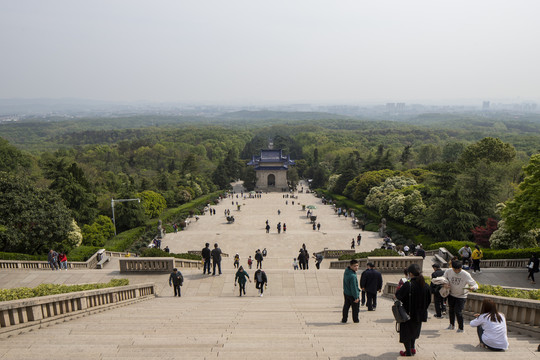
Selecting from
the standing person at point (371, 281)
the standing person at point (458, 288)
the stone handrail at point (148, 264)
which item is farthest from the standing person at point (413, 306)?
the stone handrail at point (148, 264)

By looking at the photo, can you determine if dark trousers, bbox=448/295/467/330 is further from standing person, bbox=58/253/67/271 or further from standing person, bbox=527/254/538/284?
standing person, bbox=58/253/67/271

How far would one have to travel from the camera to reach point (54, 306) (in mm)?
9125

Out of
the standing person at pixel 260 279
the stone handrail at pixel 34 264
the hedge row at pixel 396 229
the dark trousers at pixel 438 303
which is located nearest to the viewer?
the dark trousers at pixel 438 303

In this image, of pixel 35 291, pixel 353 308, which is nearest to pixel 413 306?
pixel 353 308

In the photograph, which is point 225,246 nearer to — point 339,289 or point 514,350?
point 339,289

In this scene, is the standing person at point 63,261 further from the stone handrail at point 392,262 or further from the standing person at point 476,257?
the standing person at point 476,257

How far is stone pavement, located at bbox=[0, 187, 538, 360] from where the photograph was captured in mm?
6445

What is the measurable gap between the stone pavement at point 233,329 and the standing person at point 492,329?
181mm

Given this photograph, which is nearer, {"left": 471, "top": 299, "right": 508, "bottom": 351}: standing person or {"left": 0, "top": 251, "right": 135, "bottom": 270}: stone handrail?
{"left": 471, "top": 299, "right": 508, "bottom": 351}: standing person

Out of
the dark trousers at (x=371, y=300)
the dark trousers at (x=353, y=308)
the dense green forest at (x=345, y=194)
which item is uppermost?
the dark trousers at (x=353, y=308)

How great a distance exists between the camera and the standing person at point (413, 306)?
21.0 ft

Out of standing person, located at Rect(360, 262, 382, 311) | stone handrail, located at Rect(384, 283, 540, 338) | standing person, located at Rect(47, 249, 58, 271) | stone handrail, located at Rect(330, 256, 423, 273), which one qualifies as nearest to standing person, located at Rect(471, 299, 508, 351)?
stone handrail, located at Rect(384, 283, 540, 338)

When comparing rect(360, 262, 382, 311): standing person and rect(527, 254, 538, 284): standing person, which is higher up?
rect(360, 262, 382, 311): standing person

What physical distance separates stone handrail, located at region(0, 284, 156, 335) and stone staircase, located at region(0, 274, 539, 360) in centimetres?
29
